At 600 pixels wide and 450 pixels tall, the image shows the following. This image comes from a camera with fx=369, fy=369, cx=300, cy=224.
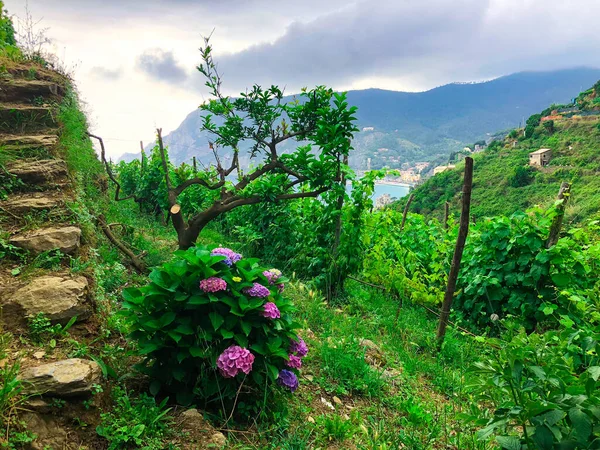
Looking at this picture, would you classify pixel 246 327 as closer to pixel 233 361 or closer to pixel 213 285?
pixel 233 361

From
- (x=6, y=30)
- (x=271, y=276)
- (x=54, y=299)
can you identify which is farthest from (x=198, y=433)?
(x=6, y=30)

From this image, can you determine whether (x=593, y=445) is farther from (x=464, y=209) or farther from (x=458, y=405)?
(x=464, y=209)

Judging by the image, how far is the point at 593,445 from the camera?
4.53 ft

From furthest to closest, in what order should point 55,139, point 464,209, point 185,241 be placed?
point 185,241 < point 55,139 < point 464,209

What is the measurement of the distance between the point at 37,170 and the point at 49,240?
1408mm

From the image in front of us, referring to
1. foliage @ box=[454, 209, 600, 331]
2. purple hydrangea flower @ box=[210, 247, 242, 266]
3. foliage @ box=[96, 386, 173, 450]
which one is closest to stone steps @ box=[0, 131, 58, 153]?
purple hydrangea flower @ box=[210, 247, 242, 266]

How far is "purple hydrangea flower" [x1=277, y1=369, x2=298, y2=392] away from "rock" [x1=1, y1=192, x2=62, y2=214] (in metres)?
2.90

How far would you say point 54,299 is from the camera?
249 centimetres

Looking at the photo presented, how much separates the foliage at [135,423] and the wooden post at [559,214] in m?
5.09

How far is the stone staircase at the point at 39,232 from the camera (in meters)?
1.91

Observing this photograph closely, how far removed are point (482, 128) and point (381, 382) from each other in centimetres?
19438

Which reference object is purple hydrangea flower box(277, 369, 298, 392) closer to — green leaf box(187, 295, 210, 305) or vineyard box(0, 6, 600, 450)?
vineyard box(0, 6, 600, 450)

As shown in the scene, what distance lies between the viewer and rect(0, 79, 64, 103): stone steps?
551 cm

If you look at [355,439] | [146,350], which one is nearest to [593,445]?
[355,439]
